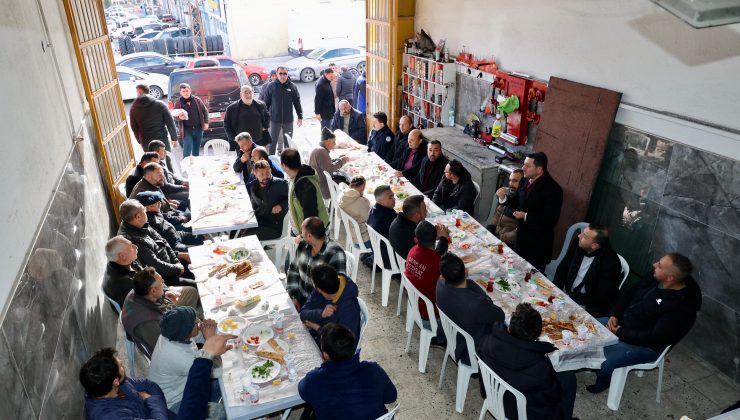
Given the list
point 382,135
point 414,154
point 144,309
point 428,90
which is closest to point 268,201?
point 144,309

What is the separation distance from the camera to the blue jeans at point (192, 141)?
9836 millimetres

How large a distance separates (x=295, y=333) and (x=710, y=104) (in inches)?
188

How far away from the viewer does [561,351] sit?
3.97m

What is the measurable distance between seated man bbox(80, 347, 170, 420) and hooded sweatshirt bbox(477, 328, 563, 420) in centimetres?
→ 247

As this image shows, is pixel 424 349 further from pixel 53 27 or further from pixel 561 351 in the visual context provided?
pixel 53 27

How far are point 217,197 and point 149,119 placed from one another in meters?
2.98

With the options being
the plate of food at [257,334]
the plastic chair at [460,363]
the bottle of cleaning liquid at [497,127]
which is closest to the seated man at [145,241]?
the plate of food at [257,334]

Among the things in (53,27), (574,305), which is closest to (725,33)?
(574,305)

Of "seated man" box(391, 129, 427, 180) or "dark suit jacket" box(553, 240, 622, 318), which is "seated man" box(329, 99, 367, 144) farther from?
"dark suit jacket" box(553, 240, 622, 318)

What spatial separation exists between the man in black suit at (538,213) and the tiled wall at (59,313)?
16.2ft

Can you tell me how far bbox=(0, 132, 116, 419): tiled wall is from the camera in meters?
2.77

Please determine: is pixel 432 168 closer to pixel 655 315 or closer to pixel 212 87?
pixel 655 315

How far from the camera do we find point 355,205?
6.28 metres

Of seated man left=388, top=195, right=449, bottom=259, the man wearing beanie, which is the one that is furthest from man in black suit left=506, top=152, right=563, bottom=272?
the man wearing beanie
